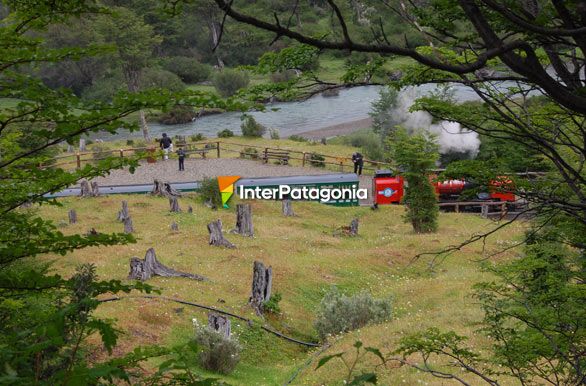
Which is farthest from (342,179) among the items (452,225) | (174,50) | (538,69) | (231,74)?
(174,50)

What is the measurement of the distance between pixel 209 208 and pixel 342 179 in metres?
8.70

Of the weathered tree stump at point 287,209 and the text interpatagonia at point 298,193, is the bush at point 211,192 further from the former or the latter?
the weathered tree stump at point 287,209

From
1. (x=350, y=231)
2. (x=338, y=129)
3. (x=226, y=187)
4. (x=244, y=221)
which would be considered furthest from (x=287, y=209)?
(x=338, y=129)

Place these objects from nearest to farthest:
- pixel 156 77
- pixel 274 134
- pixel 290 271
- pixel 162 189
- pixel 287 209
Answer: pixel 290 271 → pixel 287 209 → pixel 162 189 → pixel 274 134 → pixel 156 77

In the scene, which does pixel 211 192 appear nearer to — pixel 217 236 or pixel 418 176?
pixel 217 236

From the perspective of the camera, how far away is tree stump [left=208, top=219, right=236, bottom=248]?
25984 millimetres

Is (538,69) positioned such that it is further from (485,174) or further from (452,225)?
(452,225)

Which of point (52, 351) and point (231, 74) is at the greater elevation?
point (231, 74)

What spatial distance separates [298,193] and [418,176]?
9318mm

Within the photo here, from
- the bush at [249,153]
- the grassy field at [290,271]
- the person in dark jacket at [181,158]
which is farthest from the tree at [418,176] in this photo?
the bush at [249,153]

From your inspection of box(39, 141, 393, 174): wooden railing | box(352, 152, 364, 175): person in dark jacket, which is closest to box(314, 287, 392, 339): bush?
box(352, 152, 364, 175): person in dark jacket

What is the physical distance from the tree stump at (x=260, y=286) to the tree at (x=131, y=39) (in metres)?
37.1

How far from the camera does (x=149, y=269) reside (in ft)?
69.5

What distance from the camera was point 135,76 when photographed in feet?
206
